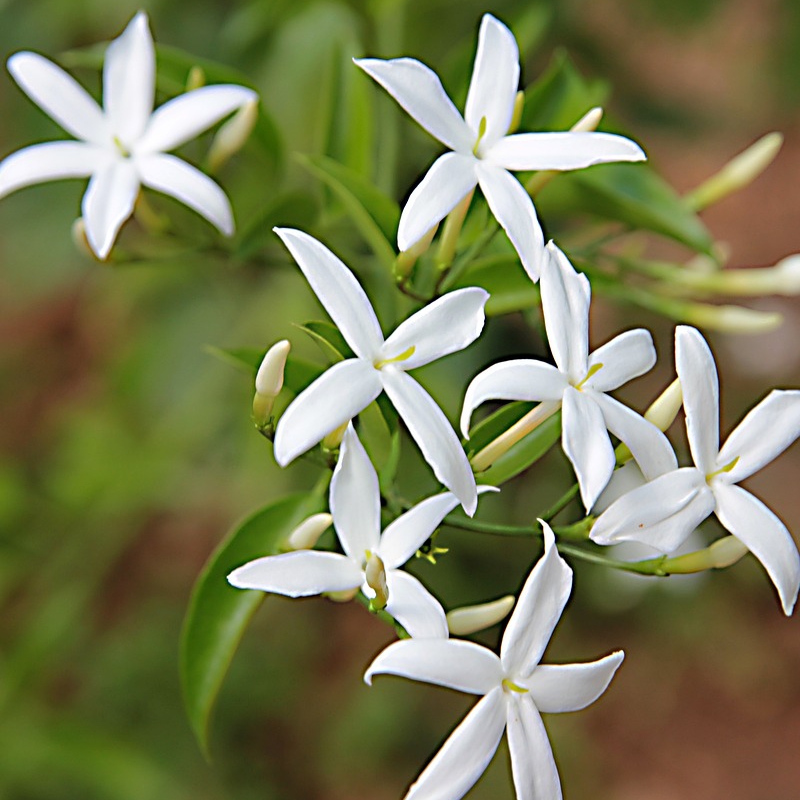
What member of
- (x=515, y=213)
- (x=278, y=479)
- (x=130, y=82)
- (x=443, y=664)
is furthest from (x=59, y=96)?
(x=278, y=479)

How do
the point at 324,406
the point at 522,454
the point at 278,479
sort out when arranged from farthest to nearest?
the point at 278,479
the point at 522,454
the point at 324,406

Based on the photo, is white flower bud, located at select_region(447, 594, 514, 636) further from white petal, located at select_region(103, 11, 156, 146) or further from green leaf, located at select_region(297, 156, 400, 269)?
white petal, located at select_region(103, 11, 156, 146)

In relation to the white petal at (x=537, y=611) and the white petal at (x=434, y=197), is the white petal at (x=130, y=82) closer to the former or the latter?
the white petal at (x=434, y=197)

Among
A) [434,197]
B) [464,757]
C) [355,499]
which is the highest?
[434,197]

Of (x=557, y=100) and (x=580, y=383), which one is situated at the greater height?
(x=557, y=100)

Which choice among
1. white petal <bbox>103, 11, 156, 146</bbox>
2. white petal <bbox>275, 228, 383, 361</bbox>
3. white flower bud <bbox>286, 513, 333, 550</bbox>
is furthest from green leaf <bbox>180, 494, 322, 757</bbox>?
white petal <bbox>103, 11, 156, 146</bbox>

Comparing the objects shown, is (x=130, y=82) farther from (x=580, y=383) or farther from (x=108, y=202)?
(x=580, y=383)
